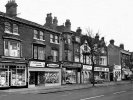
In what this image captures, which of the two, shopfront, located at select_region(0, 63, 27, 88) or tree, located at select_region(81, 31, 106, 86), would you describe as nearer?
shopfront, located at select_region(0, 63, 27, 88)

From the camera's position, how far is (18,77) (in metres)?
37.5

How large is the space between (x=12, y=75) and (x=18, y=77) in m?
1.18

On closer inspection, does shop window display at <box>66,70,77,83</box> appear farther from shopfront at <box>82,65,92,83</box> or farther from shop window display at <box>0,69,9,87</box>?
shop window display at <box>0,69,9,87</box>

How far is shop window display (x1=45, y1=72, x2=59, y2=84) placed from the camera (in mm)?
43978

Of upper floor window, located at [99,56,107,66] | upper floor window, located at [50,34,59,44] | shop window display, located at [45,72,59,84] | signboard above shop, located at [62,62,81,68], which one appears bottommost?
shop window display, located at [45,72,59,84]

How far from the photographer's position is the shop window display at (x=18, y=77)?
36.8m

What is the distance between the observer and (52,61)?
4506 centimetres

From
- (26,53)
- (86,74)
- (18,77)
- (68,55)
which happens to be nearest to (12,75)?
(18,77)

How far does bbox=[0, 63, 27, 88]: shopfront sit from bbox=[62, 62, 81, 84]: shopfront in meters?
11.7

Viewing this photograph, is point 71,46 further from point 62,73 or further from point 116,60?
point 116,60

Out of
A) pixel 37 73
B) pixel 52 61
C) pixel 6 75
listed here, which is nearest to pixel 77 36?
pixel 52 61

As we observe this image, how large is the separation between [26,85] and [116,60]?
43.7 meters

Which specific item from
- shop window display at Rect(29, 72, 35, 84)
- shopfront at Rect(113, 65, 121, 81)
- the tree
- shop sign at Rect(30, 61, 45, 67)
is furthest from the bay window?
shopfront at Rect(113, 65, 121, 81)

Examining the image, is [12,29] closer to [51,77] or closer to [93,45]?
[51,77]
